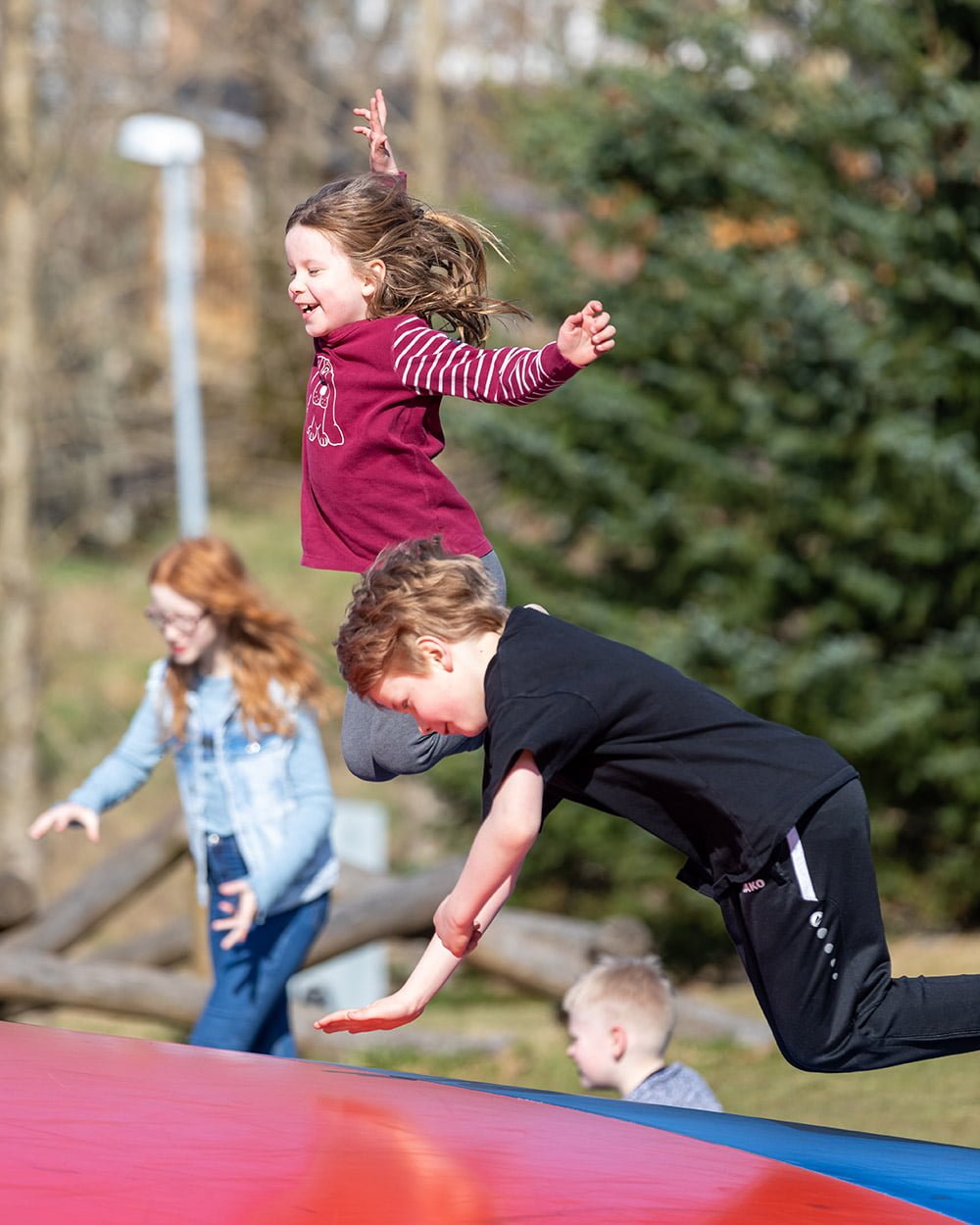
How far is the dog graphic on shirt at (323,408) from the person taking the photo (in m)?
3.14

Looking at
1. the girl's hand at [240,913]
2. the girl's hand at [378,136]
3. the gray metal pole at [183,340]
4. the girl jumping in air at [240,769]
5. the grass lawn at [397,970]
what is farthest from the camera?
the gray metal pole at [183,340]

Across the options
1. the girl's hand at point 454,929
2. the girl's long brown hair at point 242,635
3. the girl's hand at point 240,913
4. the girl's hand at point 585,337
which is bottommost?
the girl's hand at point 240,913

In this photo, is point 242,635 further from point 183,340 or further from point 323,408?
point 183,340

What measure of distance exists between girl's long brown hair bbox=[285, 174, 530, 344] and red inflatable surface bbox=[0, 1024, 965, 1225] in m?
1.37

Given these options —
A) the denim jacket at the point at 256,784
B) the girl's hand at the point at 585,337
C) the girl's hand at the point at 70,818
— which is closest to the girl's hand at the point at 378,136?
the girl's hand at the point at 585,337

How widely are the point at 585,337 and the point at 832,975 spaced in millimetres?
1141

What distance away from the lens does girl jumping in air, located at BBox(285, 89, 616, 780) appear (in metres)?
3.10

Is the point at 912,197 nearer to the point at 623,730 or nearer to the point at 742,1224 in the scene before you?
the point at 623,730

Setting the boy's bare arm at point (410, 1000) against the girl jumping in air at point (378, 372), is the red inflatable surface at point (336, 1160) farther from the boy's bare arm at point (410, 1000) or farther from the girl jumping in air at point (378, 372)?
the girl jumping in air at point (378, 372)

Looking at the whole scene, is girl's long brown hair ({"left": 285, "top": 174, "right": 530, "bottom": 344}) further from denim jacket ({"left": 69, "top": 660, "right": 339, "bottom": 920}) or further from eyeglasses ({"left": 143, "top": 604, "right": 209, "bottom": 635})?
→ denim jacket ({"left": 69, "top": 660, "right": 339, "bottom": 920})

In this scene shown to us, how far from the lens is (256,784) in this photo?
15.6ft

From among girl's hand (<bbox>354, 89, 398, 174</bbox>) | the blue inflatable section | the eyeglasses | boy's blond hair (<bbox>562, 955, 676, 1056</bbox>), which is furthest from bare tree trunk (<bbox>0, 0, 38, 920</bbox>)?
the blue inflatable section

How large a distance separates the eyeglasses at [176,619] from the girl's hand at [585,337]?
6.89 feet

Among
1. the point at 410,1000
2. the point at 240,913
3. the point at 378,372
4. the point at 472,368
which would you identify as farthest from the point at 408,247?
the point at 240,913
